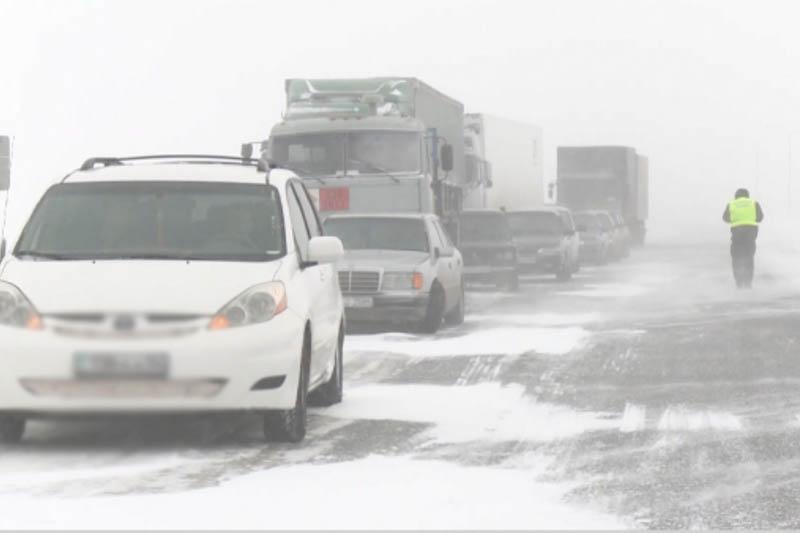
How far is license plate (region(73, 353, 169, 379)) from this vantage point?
32.9 feet

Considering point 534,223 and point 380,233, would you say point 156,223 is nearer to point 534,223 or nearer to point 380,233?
point 380,233

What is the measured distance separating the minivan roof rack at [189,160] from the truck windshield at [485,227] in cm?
2010

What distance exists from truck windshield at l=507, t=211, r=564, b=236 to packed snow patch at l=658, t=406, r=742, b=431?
26.3m

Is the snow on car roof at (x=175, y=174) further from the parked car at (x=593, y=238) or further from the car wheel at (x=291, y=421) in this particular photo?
the parked car at (x=593, y=238)

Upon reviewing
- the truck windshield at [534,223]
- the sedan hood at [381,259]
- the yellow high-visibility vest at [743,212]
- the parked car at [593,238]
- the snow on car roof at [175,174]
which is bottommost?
the parked car at [593,238]

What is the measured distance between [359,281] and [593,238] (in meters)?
26.5

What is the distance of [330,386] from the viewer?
42.2 ft

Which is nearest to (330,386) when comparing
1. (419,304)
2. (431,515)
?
(431,515)

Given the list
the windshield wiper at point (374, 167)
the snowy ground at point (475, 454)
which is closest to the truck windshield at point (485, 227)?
the windshield wiper at point (374, 167)

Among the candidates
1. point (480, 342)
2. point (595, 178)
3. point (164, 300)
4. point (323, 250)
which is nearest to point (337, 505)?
point (164, 300)

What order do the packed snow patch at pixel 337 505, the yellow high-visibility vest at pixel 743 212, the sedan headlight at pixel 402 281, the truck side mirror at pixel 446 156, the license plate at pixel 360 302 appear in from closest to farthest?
the packed snow patch at pixel 337 505 < the license plate at pixel 360 302 < the sedan headlight at pixel 402 281 < the truck side mirror at pixel 446 156 < the yellow high-visibility vest at pixel 743 212

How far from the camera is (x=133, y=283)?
10.4m

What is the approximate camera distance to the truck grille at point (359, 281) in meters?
21.2

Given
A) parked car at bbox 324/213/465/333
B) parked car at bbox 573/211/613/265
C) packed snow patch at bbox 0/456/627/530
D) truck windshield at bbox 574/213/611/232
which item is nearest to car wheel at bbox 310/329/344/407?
packed snow patch at bbox 0/456/627/530
